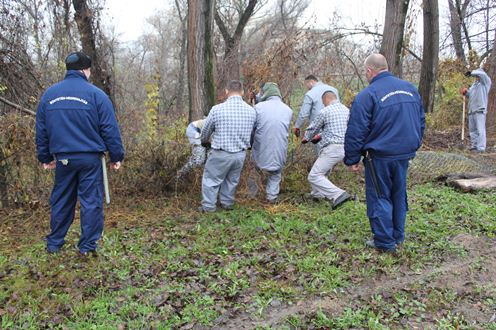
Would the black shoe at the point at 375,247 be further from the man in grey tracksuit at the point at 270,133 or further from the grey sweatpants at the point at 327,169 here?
the man in grey tracksuit at the point at 270,133

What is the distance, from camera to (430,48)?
13.9 m

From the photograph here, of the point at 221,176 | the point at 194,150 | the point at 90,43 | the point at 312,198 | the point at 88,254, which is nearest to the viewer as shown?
Result: the point at 88,254

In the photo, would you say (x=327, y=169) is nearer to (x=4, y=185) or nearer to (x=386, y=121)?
(x=386, y=121)

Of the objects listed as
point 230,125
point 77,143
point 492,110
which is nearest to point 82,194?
point 77,143

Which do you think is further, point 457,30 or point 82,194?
point 457,30

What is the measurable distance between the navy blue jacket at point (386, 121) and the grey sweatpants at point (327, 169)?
1.80 metres

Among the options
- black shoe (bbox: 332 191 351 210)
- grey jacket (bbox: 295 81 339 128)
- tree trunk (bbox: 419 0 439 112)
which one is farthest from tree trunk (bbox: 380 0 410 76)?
black shoe (bbox: 332 191 351 210)

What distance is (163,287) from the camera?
165 inches

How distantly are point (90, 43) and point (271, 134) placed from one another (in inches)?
161

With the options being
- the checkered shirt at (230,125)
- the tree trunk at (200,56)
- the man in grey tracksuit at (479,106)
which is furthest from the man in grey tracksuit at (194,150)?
the man in grey tracksuit at (479,106)

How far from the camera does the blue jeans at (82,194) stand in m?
4.58

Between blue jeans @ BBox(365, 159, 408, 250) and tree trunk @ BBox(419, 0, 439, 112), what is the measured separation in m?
10.3

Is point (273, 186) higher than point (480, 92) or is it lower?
lower

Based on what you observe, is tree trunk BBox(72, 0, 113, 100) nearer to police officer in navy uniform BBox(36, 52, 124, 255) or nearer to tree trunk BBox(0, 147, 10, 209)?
tree trunk BBox(0, 147, 10, 209)
